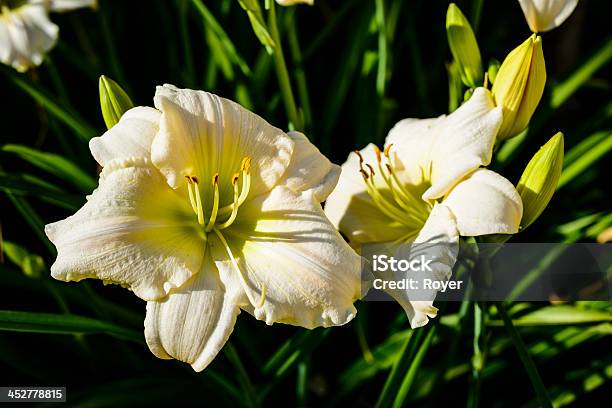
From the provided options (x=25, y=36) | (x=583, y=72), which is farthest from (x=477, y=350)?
(x=25, y=36)

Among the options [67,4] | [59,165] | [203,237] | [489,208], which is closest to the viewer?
[489,208]

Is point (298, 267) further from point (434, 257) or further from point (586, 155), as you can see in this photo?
point (586, 155)

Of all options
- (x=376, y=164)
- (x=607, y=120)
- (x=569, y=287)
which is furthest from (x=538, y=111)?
(x=376, y=164)

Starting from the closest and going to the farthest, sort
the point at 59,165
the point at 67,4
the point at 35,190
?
the point at 35,190
the point at 59,165
the point at 67,4

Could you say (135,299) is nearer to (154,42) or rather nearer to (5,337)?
(5,337)

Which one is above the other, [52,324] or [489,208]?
[489,208]

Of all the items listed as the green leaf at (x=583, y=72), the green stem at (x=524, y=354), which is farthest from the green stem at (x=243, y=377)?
the green leaf at (x=583, y=72)

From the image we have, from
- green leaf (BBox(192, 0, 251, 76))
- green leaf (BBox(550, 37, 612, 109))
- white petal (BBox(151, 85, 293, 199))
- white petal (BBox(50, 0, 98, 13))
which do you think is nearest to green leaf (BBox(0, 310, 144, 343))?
white petal (BBox(151, 85, 293, 199))

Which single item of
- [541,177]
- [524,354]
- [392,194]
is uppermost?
[541,177]
